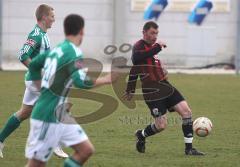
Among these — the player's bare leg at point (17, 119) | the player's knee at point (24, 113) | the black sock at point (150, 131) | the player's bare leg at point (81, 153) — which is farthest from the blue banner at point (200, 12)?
the player's bare leg at point (81, 153)

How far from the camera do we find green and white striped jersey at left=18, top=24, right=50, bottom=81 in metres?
10.0

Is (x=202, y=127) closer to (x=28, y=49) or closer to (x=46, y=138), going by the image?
(x=28, y=49)

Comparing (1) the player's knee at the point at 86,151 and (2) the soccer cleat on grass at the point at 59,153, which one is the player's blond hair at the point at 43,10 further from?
(1) the player's knee at the point at 86,151

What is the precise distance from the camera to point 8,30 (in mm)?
34125

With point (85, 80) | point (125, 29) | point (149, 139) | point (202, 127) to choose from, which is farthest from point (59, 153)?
point (125, 29)

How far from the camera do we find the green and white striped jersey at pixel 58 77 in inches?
285

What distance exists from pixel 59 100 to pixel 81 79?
1.07ft

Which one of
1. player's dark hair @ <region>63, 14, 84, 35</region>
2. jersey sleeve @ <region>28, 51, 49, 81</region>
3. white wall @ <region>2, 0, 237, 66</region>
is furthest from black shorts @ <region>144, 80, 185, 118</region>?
white wall @ <region>2, 0, 237, 66</region>

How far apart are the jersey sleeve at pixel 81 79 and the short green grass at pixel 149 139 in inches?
104

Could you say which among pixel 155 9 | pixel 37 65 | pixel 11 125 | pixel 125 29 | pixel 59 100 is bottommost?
pixel 125 29

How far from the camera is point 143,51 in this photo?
10.9 metres

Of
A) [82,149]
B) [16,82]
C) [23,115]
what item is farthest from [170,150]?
[16,82]

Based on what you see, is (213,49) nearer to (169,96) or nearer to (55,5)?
(55,5)

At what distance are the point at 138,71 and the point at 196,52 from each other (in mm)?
22806
